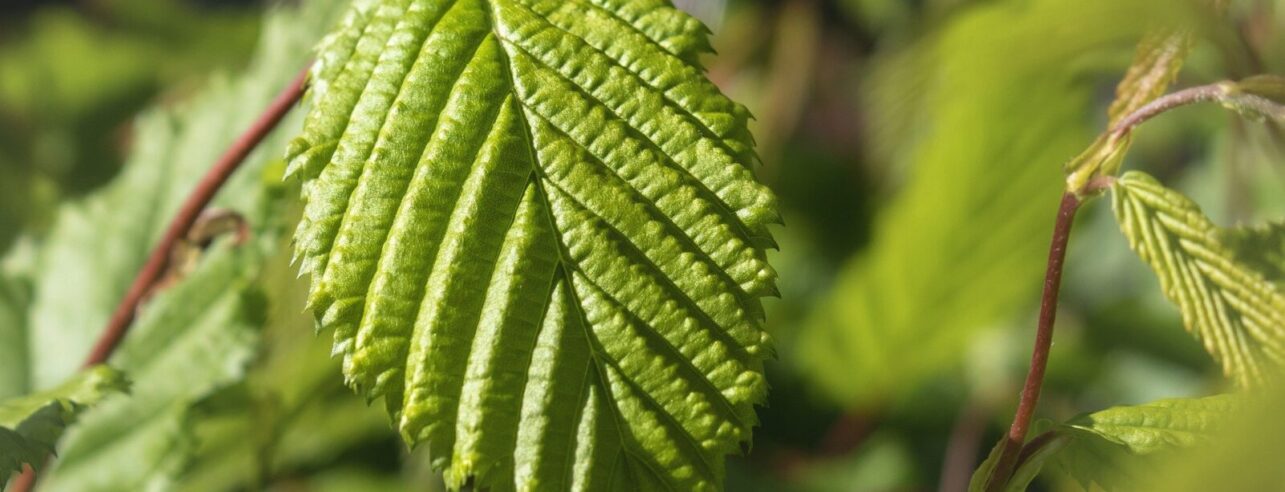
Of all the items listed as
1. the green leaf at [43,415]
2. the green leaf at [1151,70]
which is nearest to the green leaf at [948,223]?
the green leaf at [1151,70]

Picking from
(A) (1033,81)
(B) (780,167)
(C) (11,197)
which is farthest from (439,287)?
(C) (11,197)

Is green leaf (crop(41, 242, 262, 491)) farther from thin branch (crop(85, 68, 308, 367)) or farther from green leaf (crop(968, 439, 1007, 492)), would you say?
green leaf (crop(968, 439, 1007, 492))

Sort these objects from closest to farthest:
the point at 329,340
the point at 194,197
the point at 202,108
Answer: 1. the point at 194,197
2. the point at 202,108
3. the point at 329,340

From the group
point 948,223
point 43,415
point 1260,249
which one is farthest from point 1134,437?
point 948,223

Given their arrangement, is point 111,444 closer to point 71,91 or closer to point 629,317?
point 629,317

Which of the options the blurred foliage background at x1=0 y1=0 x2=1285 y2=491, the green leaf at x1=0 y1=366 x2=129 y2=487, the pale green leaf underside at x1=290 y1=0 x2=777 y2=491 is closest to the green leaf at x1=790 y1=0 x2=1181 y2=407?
the blurred foliage background at x1=0 y1=0 x2=1285 y2=491
